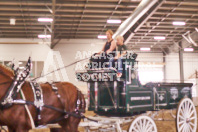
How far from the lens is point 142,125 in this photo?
186 inches

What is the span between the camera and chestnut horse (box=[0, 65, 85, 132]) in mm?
3521

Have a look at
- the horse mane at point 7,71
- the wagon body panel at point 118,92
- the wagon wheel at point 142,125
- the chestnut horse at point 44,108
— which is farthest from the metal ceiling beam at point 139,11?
the horse mane at point 7,71

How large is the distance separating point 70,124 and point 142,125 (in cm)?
131

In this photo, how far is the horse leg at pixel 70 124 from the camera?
4.23m

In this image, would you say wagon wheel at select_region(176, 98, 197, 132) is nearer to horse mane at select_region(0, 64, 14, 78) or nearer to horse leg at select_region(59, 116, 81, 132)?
horse leg at select_region(59, 116, 81, 132)

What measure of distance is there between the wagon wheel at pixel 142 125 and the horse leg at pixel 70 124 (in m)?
0.89

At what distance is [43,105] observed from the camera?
12.5 ft

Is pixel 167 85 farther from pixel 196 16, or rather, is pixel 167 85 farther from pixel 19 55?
pixel 19 55

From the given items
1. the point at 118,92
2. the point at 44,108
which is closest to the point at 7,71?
the point at 44,108

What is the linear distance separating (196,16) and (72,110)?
13852mm

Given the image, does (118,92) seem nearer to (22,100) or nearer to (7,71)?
(22,100)

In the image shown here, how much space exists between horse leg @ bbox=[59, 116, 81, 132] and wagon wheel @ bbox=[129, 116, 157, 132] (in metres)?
0.89

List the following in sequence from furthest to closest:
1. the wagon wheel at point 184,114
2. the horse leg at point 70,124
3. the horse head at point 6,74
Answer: the wagon wheel at point 184,114
the horse leg at point 70,124
the horse head at point 6,74

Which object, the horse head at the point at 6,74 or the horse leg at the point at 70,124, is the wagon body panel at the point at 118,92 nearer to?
the horse leg at the point at 70,124
